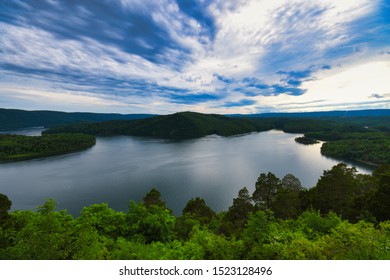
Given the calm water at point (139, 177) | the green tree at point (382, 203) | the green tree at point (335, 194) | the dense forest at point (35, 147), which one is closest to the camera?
the green tree at point (382, 203)

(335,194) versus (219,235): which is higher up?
(219,235)

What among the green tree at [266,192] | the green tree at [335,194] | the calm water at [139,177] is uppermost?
the green tree at [335,194]

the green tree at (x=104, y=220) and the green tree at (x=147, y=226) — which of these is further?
the green tree at (x=104, y=220)

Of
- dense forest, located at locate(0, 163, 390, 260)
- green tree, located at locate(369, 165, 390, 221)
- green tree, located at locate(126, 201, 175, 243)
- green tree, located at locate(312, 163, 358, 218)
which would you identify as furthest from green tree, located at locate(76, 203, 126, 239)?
green tree, located at locate(312, 163, 358, 218)

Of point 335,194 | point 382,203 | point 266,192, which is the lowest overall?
point 266,192

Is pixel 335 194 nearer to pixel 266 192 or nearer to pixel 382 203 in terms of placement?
pixel 382 203

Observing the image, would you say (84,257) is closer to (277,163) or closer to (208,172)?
(208,172)

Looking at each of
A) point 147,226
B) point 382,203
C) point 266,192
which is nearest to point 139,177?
point 266,192

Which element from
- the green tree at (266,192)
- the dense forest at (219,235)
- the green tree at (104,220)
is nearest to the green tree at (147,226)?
the dense forest at (219,235)

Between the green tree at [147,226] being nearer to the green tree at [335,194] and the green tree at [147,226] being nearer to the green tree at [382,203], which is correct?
the green tree at [382,203]

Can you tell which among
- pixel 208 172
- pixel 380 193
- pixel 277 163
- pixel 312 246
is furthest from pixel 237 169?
pixel 312 246
